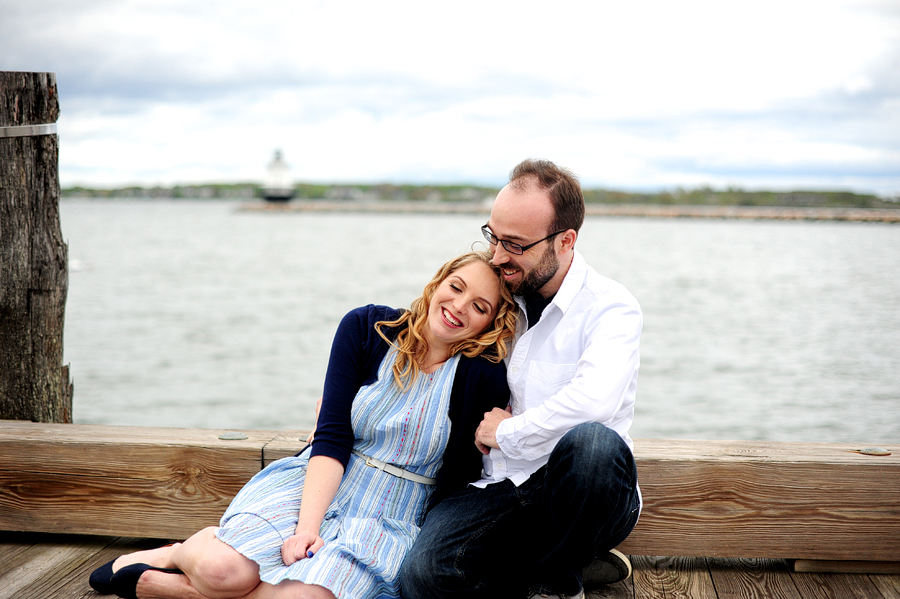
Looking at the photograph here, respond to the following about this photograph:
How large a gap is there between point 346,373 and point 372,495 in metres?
0.35

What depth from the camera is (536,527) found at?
1945mm

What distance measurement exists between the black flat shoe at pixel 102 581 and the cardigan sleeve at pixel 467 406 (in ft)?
2.94

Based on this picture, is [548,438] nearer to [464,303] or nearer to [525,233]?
[464,303]

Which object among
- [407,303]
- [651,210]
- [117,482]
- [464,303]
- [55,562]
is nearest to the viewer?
[464,303]

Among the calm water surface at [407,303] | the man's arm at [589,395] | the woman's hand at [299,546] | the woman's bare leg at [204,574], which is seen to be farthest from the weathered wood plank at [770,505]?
the calm water surface at [407,303]

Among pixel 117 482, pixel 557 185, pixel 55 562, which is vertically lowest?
pixel 55 562

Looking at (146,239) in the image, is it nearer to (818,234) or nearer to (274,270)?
(274,270)

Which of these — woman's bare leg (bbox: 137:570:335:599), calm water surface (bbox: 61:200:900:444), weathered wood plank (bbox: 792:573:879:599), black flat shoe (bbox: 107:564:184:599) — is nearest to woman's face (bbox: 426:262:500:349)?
woman's bare leg (bbox: 137:570:335:599)

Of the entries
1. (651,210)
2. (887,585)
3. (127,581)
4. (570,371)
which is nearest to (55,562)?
(127,581)

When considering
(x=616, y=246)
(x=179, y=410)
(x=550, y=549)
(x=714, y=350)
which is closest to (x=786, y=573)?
(x=550, y=549)

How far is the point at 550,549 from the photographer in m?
1.88

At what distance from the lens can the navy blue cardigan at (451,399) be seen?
203 centimetres

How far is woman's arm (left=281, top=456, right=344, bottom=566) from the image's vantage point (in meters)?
1.84

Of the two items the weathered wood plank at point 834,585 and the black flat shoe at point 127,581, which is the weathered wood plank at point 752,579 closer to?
the weathered wood plank at point 834,585
